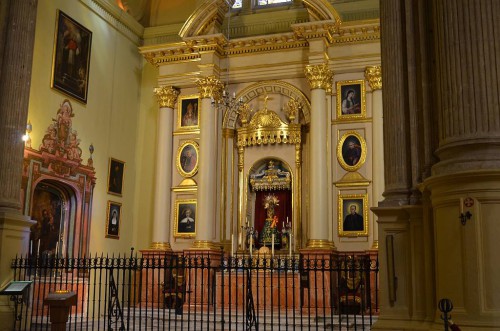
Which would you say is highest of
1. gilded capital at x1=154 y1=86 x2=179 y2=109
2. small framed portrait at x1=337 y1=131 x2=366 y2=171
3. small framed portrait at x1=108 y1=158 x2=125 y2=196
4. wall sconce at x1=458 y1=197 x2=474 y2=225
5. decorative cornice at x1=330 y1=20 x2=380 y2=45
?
decorative cornice at x1=330 y1=20 x2=380 y2=45

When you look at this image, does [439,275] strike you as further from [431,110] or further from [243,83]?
[243,83]

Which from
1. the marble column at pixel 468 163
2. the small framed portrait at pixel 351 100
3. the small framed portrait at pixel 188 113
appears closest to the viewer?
the marble column at pixel 468 163

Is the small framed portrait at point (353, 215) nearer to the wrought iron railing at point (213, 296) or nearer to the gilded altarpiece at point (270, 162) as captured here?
the wrought iron railing at point (213, 296)

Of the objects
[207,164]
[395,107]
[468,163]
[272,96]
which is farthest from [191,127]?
[468,163]

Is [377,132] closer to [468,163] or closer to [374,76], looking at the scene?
[374,76]

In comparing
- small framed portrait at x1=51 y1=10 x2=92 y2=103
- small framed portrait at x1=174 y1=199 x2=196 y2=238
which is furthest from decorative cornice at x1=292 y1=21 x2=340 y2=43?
small framed portrait at x1=51 y1=10 x2=92 y2=103

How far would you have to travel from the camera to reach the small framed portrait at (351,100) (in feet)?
57.3

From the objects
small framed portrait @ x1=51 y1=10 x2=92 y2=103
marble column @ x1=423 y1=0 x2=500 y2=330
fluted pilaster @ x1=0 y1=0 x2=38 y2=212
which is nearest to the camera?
marble column @ x1=423 y1=0 x2=500 y2=330

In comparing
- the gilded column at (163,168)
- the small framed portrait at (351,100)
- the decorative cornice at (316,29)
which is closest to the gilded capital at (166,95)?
the gilded column at (163,168)

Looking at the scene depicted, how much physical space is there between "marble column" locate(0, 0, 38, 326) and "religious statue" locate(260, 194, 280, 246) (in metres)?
7.48

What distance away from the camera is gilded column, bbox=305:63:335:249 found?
54.5 ft

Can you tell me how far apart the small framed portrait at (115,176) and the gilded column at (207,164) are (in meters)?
2.55

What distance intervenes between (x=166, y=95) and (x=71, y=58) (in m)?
3.19

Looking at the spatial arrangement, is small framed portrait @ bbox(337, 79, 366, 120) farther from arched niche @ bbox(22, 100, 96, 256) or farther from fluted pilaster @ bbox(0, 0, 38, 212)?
fluted pilaster @ bbox(0, 0, 38, 212)
